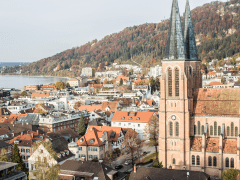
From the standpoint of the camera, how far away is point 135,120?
6950 cm

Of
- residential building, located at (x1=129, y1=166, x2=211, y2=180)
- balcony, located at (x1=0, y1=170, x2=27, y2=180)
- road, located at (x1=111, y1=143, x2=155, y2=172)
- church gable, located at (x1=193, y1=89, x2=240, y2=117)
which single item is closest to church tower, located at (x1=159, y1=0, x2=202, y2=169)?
church gable, located at (x1=193, y1=89, x2=240, y2=117)

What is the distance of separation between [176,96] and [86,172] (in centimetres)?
1642

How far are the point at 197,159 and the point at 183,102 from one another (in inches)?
326

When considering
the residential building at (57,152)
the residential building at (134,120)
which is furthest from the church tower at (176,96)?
the residential building at (134,120)

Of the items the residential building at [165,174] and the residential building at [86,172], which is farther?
the residential building at [86,172]

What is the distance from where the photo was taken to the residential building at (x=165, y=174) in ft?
119

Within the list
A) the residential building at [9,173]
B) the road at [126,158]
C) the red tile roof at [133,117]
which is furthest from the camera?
the red tile roof at [133,117]

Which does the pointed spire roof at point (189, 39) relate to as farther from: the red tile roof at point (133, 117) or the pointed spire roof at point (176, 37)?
the red tile roof at point (133, 117)

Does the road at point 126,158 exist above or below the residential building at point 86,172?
below

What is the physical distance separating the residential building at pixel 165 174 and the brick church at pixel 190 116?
6.82 metres

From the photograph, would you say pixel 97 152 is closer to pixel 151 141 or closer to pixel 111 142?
pixel 111 142

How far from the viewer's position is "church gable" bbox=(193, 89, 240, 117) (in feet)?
143

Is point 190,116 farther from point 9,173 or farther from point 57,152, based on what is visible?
point 9,173

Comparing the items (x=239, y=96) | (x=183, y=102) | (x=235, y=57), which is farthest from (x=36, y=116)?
(x=235, y=57)
